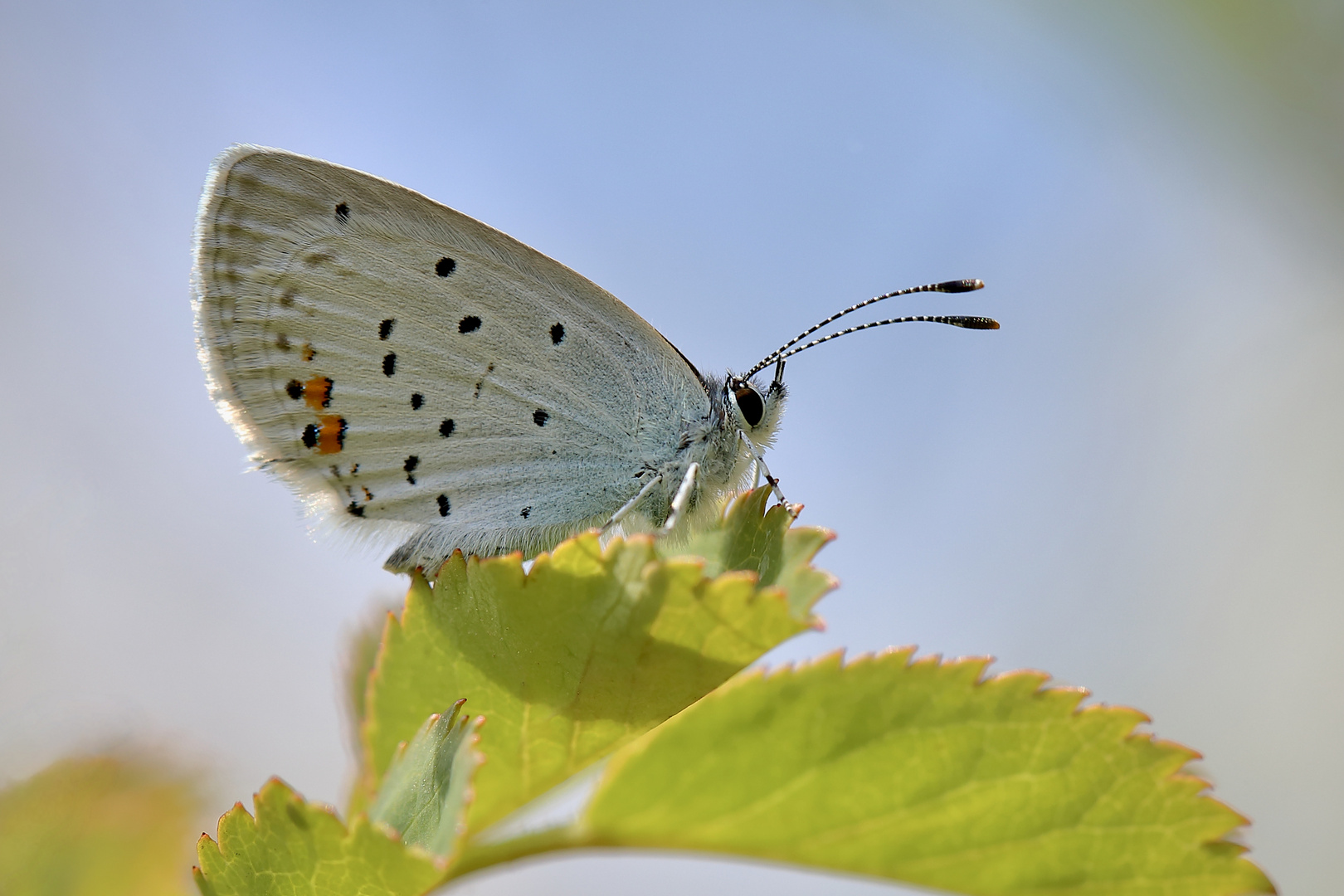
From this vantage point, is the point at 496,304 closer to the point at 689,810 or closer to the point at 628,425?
the point at 628,425

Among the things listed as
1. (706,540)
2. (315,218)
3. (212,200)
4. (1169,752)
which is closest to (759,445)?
(706,540)

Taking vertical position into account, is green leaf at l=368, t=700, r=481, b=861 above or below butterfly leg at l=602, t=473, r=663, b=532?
below

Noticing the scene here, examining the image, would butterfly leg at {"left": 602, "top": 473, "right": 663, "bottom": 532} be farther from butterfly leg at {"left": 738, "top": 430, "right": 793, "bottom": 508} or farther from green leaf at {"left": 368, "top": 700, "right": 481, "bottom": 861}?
green leaf at {"left": 368, "top": 700, "right": 481, "bottom": 861}

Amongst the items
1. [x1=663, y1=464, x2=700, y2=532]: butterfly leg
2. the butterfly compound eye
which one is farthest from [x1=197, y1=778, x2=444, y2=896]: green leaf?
the butterfly compound eye

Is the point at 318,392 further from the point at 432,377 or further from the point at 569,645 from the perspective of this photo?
the point at 569,645

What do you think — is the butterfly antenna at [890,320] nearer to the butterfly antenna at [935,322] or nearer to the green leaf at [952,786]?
the butterfly antenna at [935,322]

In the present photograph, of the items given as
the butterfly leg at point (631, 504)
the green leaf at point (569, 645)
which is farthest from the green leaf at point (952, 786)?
the butterfly leg at point (631, 504)

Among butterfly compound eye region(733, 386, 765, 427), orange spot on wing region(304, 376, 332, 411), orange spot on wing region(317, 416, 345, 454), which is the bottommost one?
orange spot on wing region(317, 416, 345, 454)

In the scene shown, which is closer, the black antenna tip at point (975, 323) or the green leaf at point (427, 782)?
the green leaf at point (427, 782)
